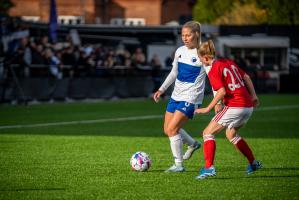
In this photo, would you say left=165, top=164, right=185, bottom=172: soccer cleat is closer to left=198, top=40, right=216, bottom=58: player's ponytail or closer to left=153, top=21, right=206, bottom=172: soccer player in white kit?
left=153, top=21, right=206, bottom=172: soccer player in white kit

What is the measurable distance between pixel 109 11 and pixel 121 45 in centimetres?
3046

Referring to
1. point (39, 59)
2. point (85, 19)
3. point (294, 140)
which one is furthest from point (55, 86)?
point (85, 19)

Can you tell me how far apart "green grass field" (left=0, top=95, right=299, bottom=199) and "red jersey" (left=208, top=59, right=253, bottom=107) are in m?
1.01

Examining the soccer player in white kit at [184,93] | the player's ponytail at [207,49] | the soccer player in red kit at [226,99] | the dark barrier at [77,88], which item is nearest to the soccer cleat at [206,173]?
the soccer player in red kit at [226,99]

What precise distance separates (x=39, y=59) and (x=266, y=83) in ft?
51.4

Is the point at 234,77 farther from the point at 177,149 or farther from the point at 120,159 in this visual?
the point at 120,159

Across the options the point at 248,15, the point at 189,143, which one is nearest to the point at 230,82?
the point at 189,143

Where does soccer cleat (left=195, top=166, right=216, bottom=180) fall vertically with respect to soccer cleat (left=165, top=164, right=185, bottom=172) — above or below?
above

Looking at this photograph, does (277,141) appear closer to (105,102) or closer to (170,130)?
(170,130)

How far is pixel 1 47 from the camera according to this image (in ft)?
96.6

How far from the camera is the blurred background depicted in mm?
A: 29703

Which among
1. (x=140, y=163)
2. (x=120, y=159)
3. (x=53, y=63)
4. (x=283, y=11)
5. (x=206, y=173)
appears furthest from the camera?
(x=283, y=11)

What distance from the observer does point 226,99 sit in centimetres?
1183

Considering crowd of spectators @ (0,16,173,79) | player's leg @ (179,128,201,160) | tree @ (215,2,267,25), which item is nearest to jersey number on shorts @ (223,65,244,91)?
player's leg @ (179,128,201,160)
